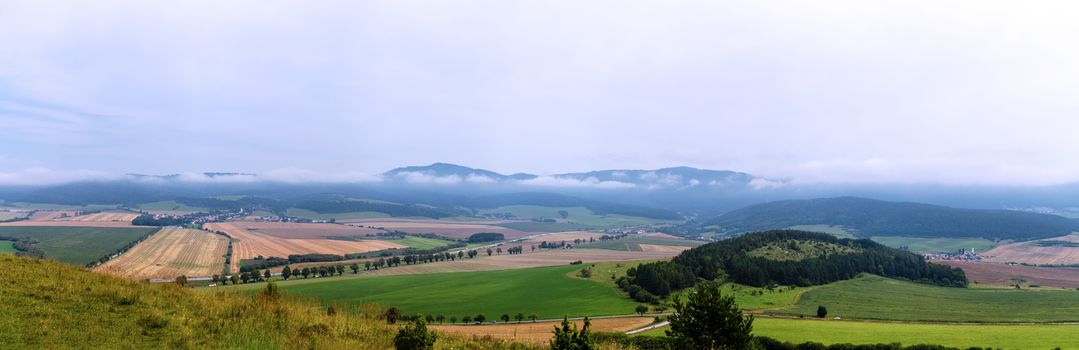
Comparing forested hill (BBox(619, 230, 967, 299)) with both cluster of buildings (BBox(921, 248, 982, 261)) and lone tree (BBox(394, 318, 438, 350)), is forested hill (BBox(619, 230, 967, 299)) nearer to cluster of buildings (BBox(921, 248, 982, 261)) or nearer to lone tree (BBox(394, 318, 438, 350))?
cluster of buildings (BBox(921, 248, 982, 261))

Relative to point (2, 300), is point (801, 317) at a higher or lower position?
lower

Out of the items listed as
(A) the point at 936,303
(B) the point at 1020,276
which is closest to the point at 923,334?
(A) the point at 936,303

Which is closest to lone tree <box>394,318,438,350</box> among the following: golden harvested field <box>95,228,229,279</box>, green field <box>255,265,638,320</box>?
green field <box>255,265,638,320</box>

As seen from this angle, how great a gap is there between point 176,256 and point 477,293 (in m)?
81.6

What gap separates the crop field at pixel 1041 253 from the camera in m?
160

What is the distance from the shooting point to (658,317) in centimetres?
7294

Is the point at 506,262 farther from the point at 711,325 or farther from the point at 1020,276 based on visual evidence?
the point at 711,325

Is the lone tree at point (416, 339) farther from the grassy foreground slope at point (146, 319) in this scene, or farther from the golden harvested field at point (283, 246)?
the golden harvested field at point (283, 246)

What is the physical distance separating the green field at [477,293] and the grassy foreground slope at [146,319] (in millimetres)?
55148

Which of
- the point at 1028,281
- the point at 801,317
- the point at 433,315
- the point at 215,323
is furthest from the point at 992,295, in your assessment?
the point at 215,323

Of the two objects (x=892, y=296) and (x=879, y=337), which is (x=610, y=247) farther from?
(x=879, y=337)

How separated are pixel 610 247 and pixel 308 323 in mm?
187820

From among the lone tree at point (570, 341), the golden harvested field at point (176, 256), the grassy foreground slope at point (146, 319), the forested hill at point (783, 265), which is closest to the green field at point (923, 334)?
the forested hill at point (783, 265)

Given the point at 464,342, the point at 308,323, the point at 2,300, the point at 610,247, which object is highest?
the point at 2,300
